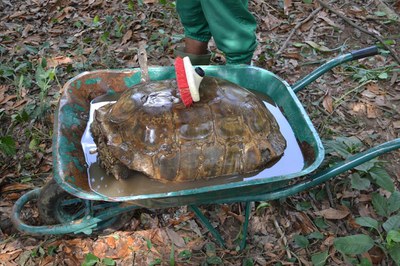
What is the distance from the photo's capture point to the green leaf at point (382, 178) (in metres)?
2.58

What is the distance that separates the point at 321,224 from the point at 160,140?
1.28 m

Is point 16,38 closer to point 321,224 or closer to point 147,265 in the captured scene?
point 147,265

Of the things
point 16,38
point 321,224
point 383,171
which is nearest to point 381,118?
point 383,171

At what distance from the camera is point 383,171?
2.65 metres

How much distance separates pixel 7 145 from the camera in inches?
113

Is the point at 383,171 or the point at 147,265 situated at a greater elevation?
the point at 383,171

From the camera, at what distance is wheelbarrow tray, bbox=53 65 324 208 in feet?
6.17

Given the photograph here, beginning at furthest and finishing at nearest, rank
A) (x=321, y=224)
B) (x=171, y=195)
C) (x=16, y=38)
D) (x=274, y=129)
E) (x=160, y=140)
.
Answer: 1. (x=16, y=38)
2. (x=321, y=224)
3. (x=274, y=129)
4. (x=160, y=140)
5. (x=171, y=195)

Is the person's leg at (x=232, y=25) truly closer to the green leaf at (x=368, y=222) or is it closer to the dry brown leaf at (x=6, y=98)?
the green leaf at (x=368, y=222)

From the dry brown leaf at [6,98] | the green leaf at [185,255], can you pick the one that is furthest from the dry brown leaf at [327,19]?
the dry brown leaf at [6,98]

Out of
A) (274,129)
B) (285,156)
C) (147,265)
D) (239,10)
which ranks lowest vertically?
(147,265)

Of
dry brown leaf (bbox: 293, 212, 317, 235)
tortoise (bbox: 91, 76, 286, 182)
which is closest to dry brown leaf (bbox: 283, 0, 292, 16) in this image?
tortoise (bbox: 91, 76, 286, 182)

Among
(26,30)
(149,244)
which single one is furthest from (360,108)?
(26,30)

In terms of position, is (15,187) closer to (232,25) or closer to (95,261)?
(95,261)
